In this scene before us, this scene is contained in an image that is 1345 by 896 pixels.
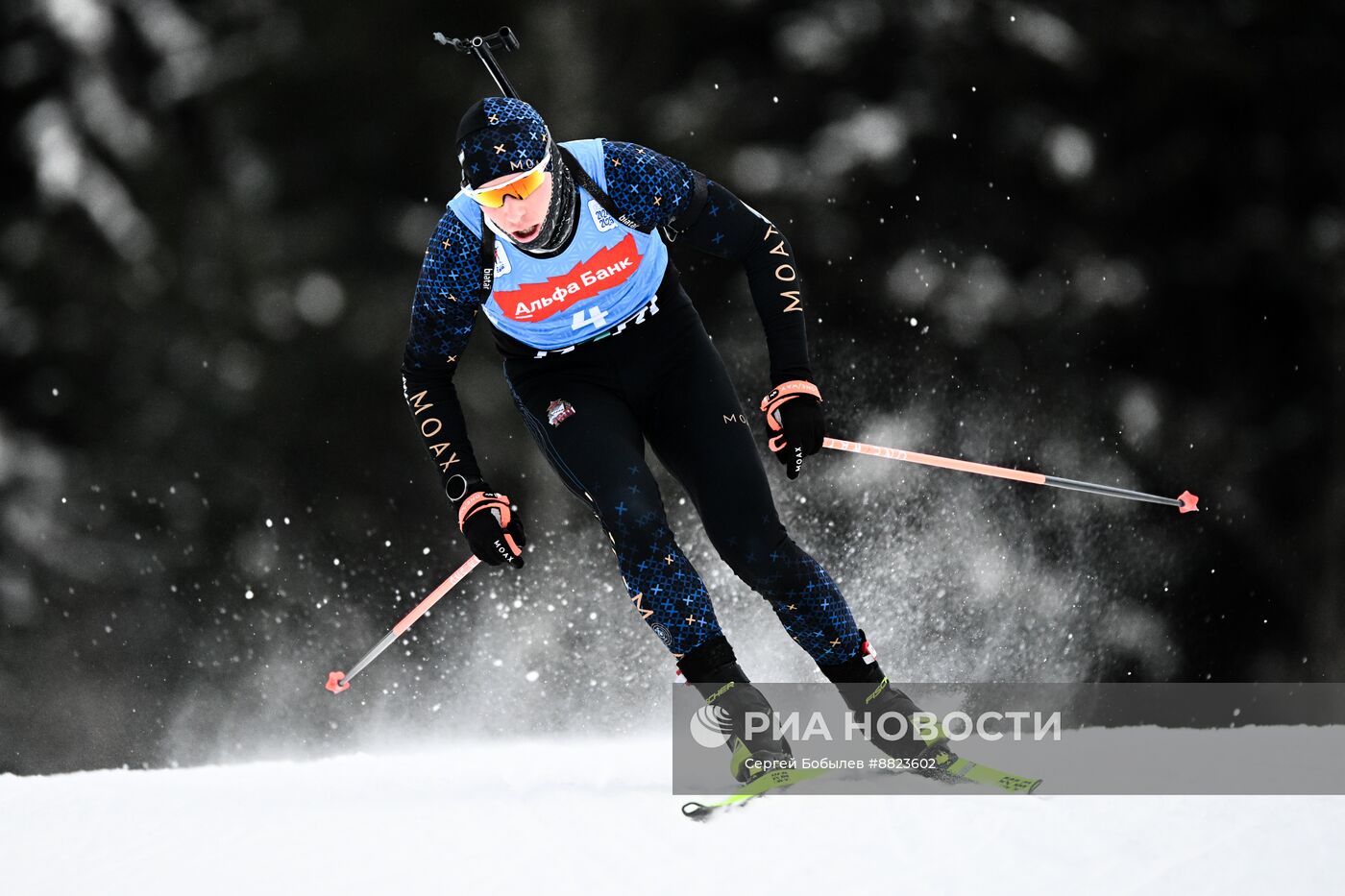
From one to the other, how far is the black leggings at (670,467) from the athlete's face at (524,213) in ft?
1.11

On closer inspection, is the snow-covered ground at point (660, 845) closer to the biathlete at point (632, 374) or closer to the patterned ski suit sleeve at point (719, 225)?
the biathlete at point (632, 374)

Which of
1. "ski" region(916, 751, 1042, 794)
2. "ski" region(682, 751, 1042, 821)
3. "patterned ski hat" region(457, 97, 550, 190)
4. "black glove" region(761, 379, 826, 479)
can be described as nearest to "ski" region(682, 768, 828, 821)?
"ski" region(682, 751, 1042, 821)

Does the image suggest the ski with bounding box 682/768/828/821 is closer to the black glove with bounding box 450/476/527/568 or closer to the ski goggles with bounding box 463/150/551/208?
the black glove with bounding box 450/476/527/568

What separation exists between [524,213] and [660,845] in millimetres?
1372

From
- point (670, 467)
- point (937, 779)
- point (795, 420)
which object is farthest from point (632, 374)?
point (937, 779)

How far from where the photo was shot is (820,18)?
3770 mm

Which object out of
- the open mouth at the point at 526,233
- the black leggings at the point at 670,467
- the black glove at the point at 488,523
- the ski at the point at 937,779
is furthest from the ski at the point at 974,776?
the open mouth at the point at 526,233

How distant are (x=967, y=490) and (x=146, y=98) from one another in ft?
10.1

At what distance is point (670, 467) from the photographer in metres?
2.74

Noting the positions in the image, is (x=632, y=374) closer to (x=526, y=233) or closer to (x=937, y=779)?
(x=526, y=233)

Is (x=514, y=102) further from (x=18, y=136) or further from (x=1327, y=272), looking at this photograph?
(x=1327, y=272)

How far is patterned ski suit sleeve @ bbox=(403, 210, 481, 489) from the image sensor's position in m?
2.61

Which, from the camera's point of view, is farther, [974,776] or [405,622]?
[405,622]

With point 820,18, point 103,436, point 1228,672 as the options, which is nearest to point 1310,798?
point 1228,672
